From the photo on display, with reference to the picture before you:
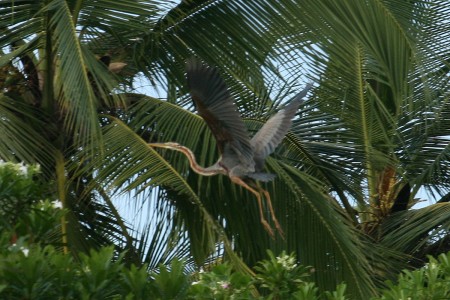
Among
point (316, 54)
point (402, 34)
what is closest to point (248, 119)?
point (316, 54)

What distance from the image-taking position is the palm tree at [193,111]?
956cm

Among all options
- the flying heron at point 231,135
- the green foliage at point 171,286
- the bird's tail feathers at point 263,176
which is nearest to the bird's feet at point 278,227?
the flying heron at point 231,135

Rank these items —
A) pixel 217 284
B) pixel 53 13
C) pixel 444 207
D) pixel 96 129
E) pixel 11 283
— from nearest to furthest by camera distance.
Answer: pixel 11 283 → pixel 217 284 → pixel 96 129 → pixel 53 13 → pixel 444 207

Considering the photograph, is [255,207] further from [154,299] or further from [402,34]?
[154,299]

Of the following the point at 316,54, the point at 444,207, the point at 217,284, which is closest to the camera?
the point at 217,284

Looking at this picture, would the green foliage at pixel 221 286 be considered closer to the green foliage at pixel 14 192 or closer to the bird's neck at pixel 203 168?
the green foliage at pixel 14 192

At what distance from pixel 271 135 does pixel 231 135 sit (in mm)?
462

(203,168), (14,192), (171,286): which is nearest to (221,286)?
(171,286)

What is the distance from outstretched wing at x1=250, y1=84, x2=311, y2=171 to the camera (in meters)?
9.16

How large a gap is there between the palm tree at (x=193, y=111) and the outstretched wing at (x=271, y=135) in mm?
513

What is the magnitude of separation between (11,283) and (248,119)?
4.59 meters

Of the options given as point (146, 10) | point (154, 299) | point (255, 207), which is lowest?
point (154, 299)

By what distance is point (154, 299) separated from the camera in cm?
646

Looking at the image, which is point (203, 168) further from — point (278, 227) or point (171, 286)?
point (171, 286)
